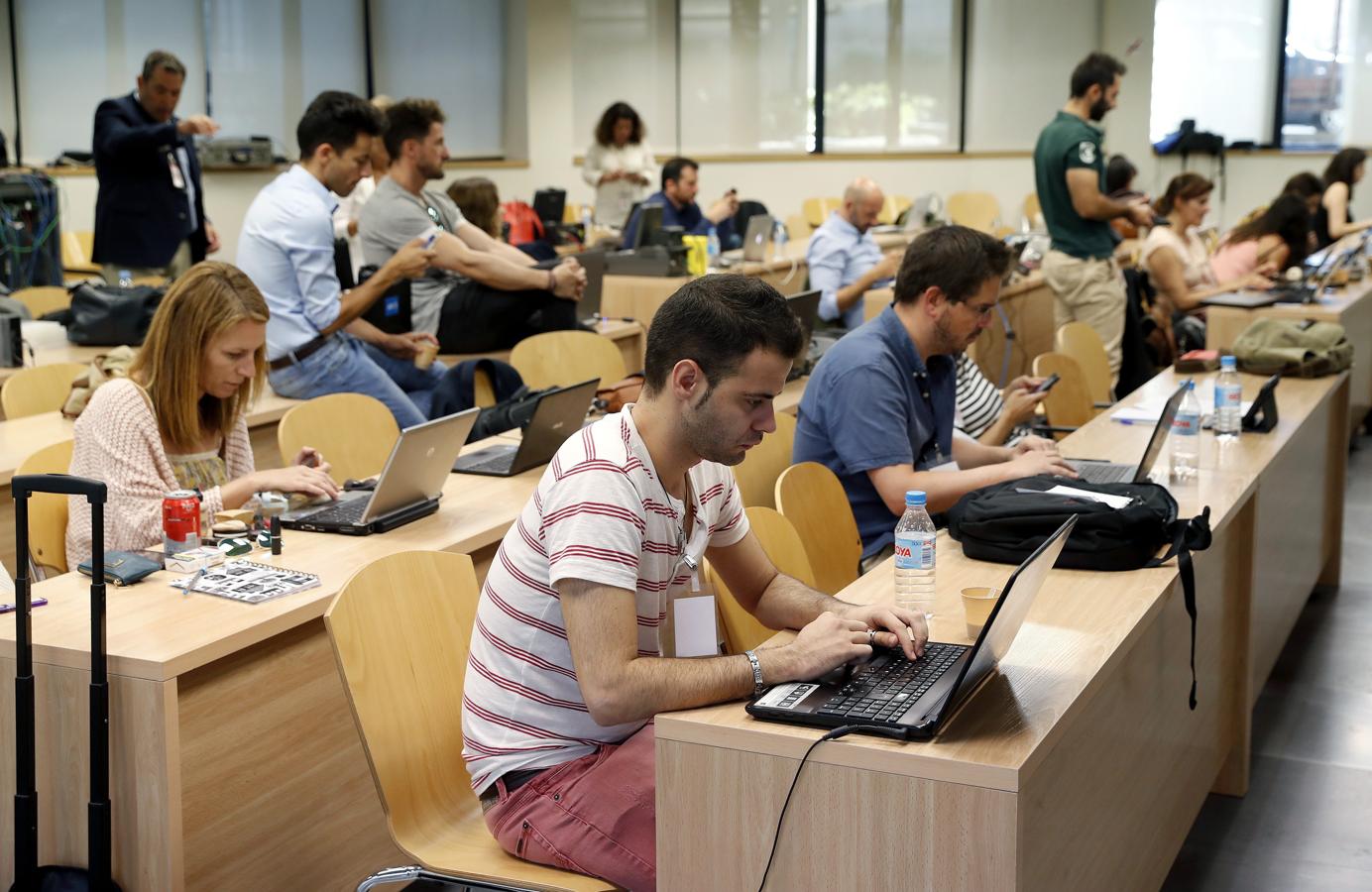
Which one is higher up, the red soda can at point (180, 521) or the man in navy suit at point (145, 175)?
the man in navy suit at point (145, 175)

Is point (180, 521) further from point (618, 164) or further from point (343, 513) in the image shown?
point (618, 164)

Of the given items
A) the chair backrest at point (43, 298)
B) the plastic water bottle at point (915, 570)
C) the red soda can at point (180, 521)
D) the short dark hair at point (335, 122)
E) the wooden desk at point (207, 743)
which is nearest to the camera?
the wooden desk at point (207, 743)

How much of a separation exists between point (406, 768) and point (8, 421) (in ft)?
7.52

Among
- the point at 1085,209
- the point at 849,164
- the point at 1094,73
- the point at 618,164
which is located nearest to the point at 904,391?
the point at 1085,209

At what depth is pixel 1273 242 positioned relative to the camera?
692 centimetres

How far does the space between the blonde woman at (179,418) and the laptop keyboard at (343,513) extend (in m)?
0.05

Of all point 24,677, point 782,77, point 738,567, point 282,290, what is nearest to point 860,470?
point 738,567

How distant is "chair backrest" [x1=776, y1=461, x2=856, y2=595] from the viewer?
9.36 ft

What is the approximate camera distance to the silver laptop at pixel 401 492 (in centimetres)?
281

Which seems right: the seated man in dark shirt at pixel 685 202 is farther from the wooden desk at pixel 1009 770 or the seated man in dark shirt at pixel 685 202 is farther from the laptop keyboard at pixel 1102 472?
the wooden desk at pixel 1009 770

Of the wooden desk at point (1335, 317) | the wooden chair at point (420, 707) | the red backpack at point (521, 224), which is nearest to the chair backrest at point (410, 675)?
the wooden chair at point (420, 707)

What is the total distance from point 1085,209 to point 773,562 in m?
4.35

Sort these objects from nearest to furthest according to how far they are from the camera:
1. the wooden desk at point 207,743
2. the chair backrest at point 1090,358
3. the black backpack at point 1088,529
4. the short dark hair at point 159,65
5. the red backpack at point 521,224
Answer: the wooden desk at point 207,743
the black backpack at point 1088,529
the chair backrest at point 1090,358
the short dark hair at point 159,65
the red backpack at point 521,224

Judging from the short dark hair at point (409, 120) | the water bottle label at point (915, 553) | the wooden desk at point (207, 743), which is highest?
the short dark hair at point (409, 120)
